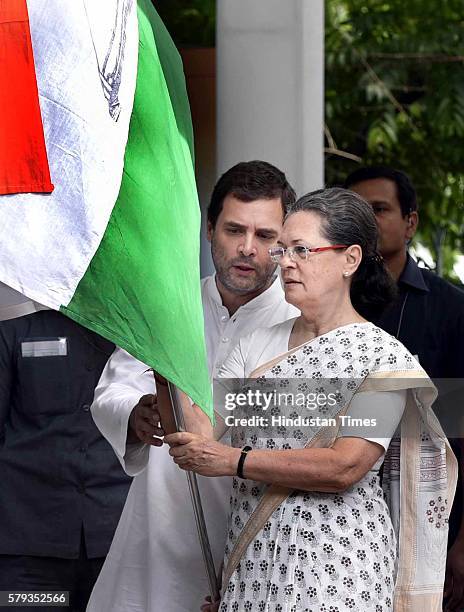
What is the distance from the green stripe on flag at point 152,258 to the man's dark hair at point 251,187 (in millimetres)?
519

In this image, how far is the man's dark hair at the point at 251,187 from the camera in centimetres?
311

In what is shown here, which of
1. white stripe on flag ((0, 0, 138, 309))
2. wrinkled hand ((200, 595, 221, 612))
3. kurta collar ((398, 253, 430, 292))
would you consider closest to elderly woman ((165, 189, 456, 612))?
wrinkled hand ((200, 595, 221, 612))

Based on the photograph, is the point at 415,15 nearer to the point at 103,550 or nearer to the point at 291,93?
the point at 291,93

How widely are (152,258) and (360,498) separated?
27.9 inches

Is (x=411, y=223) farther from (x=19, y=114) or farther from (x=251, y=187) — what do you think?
(x=19, y=114)

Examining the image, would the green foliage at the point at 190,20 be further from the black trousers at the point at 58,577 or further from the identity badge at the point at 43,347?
the black trousers at the point at 58,577

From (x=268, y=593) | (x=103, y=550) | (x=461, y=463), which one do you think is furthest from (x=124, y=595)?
(x=461, y=463)

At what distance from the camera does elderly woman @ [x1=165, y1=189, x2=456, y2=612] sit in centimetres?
262

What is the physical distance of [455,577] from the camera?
3.56 metres

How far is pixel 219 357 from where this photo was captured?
305cm

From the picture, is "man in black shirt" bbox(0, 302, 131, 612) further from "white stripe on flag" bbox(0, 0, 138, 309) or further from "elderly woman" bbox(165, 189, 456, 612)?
"white stripe on flag" bbox(0, 0, 138, 309)

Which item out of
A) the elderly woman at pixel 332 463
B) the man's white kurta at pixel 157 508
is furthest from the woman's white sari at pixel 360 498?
the man's white kurta at pixel 157 508

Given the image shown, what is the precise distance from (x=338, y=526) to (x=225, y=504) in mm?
426

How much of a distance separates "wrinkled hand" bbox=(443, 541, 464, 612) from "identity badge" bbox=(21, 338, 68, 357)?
1306mm
